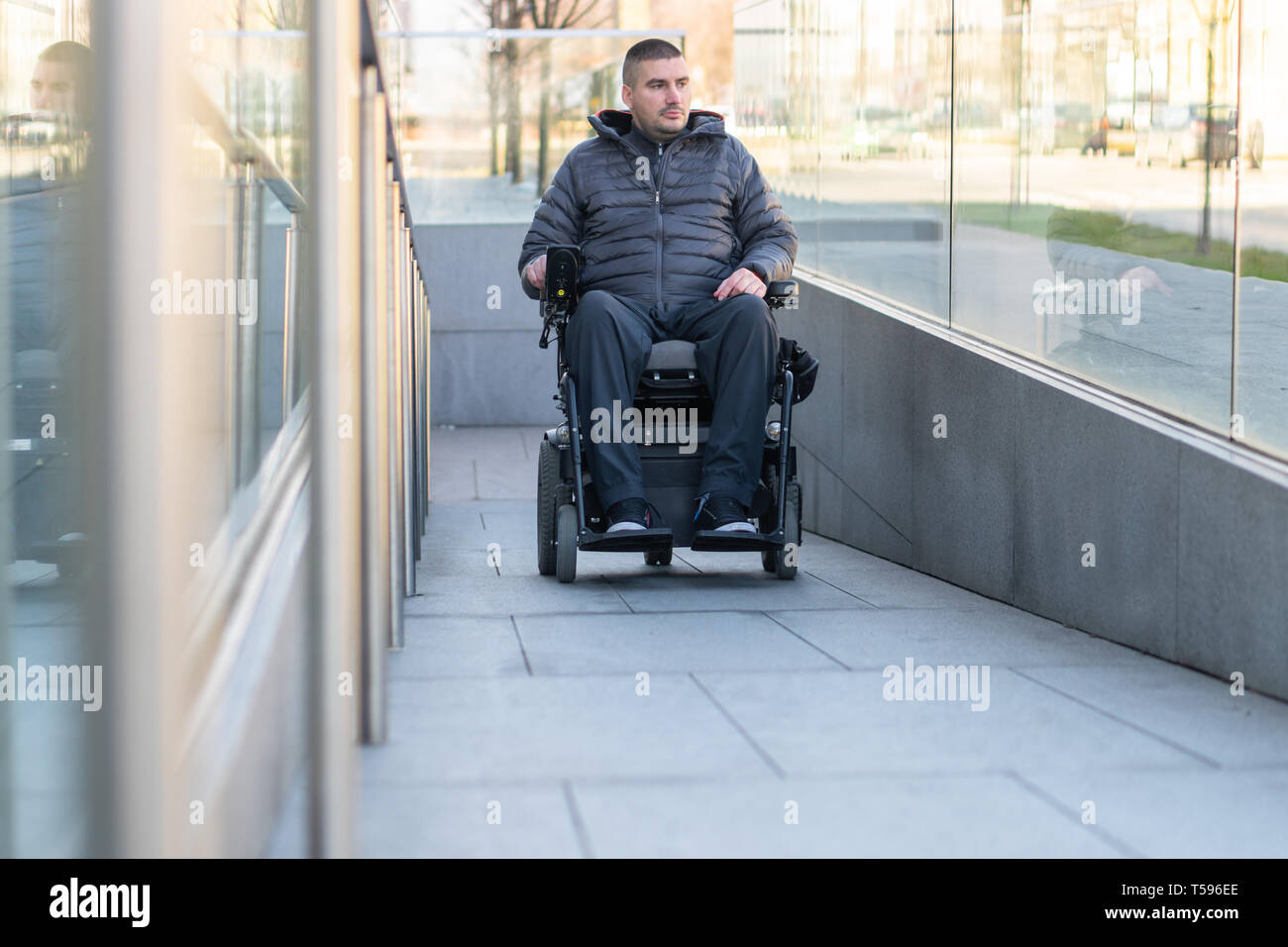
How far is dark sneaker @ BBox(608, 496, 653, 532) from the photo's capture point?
197 inches

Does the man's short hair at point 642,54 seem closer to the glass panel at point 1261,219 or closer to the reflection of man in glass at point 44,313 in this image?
the glass panel at point 1261,219

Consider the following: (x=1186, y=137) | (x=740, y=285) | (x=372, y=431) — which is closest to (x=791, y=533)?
(x=740, y=285)

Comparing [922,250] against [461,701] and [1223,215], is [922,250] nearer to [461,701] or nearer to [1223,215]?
[1223,215]

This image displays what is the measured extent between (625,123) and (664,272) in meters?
0.62

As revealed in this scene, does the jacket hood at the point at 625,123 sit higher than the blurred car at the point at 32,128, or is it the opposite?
the jacket hood at the point at 625,123

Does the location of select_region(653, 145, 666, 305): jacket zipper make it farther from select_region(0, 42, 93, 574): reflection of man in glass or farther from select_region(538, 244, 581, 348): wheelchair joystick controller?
select_region(0, 42, 93, 574): reflection of man in glass

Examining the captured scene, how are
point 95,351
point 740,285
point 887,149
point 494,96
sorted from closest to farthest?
point 95,351 → point 740,285 → point 887,149 → point 494,96

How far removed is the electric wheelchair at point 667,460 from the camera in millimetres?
5176

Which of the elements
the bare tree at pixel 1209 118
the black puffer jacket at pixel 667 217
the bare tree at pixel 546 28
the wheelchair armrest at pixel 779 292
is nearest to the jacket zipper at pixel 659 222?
the black puffer jacket at pixel 667 217

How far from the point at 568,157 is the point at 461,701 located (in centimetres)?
278

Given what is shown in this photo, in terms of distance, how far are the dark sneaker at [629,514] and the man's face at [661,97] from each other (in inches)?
54.0

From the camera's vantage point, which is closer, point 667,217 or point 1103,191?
point 1103,191

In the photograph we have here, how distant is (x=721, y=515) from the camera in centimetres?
505

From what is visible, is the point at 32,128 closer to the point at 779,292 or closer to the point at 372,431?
the point at 372,431
